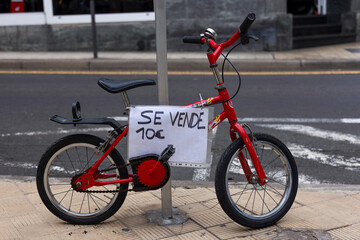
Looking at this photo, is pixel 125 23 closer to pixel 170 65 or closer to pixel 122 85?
pixel 170 65

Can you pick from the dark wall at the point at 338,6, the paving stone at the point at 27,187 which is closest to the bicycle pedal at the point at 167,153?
the paving stone at the point at 27,187

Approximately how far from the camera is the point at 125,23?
578 inches

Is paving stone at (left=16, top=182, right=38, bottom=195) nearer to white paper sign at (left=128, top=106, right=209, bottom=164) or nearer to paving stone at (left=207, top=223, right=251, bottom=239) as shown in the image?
white paper sign at (left=128, top=106, right=209, bottom=164)

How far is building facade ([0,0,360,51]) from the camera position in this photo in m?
14.2

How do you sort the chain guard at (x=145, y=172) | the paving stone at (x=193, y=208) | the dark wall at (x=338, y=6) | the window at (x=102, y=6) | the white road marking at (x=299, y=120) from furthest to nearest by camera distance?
the dark wall at (x=338, y=6) → the window at (x=102, y=6) → the white road marking at (x=299, y=120) → the paving stone at (x=193, y=208) → the chain guard at (x=145, y=172)

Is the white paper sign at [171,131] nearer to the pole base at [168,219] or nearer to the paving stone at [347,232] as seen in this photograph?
the pole base at [168,219]

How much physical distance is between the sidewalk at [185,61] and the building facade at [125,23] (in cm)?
92

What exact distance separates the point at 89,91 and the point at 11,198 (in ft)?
17.1

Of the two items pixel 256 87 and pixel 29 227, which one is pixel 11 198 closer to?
pixel 29 227

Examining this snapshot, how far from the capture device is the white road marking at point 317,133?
6.60 m

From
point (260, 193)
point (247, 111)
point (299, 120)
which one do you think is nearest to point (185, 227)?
point (260, 193)

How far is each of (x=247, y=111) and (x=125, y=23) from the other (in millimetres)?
7562

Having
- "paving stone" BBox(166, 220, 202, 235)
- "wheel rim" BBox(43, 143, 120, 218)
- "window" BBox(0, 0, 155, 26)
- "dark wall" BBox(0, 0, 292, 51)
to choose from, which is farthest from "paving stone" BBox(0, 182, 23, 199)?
"window" BBox(0, 0, 155, 26)

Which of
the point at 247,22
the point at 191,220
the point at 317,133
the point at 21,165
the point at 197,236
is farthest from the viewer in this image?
the point at 317,133
